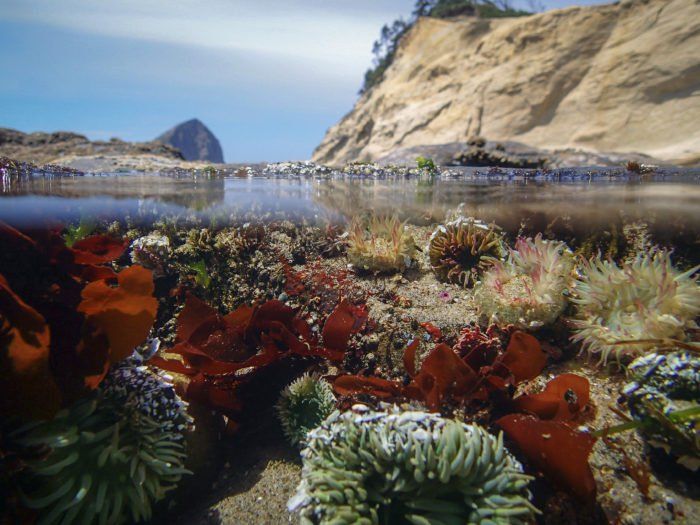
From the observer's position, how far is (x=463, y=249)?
418cm

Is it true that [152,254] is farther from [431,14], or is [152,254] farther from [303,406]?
[431,14]

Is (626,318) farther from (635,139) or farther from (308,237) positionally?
(635,139)

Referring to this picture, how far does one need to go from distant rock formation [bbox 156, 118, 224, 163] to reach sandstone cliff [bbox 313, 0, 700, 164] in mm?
90440

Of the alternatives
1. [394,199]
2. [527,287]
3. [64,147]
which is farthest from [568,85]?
[64,147]

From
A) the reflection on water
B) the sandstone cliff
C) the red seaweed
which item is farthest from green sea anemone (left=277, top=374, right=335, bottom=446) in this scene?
the sandstone cliff

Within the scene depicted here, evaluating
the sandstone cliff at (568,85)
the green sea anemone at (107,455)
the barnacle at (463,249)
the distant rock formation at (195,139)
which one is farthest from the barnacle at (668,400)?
the distant rock formation at (195,139)

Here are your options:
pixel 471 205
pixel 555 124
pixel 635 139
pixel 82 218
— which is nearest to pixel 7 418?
pixel 82 218

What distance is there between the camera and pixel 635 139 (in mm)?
12023

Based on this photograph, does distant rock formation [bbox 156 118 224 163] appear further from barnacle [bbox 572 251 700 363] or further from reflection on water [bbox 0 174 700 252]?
barnacle [bbox 572 251 700 363]

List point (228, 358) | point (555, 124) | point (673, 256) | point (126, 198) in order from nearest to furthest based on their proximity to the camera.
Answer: point (228, 358)
point (673, 256)
point (126, 198)
point (555, 124)

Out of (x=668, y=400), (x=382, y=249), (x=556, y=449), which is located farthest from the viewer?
(x=382, y=249)

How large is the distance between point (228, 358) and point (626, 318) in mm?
2901

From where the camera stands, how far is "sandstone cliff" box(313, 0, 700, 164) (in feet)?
37.7

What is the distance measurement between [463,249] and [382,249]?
85cm
